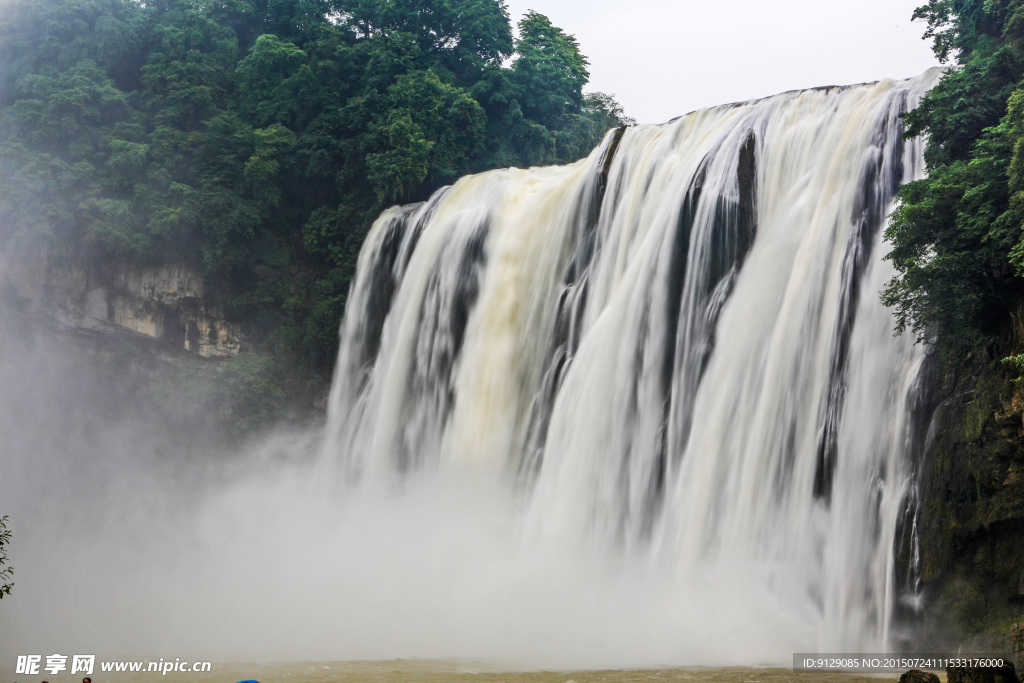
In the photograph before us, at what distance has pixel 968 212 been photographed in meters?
9.73

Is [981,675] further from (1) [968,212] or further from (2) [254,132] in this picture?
Answer: (2) [254,132]

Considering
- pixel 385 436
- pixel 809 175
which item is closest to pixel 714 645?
pixel 809 175

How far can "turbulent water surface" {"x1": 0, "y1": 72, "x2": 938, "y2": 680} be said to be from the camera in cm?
1057

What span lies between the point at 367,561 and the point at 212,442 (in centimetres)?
981

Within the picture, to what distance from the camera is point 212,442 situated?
24.1 m

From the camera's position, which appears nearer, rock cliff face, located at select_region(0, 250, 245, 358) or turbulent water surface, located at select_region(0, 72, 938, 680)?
turbulent water surface, located at select_region(0, 72, 938, 680)

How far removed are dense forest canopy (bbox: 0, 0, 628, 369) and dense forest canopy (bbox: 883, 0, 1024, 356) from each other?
50.7 feet

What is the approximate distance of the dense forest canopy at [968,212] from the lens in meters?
9.47

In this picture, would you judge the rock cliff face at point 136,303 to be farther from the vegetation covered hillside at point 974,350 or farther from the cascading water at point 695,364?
the vegetation covered hillside at point 974,350

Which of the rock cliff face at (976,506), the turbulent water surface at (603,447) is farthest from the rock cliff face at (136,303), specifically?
the rock cliff face at (976,506)

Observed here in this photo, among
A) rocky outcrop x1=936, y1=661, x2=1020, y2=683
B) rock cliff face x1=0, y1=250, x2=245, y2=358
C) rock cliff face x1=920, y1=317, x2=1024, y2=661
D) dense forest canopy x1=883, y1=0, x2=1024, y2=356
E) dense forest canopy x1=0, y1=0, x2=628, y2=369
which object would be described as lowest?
rocky outcrop x1=936, y1=661, x2=1020, y2=683

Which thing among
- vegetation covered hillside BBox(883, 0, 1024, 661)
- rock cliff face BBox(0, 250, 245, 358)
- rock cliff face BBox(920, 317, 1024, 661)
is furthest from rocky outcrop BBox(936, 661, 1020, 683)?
rock cliff face BBox(0, 250, 245, 358)

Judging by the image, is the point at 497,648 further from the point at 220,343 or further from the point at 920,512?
the point at 220,343

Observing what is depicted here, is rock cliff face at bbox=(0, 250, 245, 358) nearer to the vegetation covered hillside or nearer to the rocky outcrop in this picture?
the vegetation covered hillside
